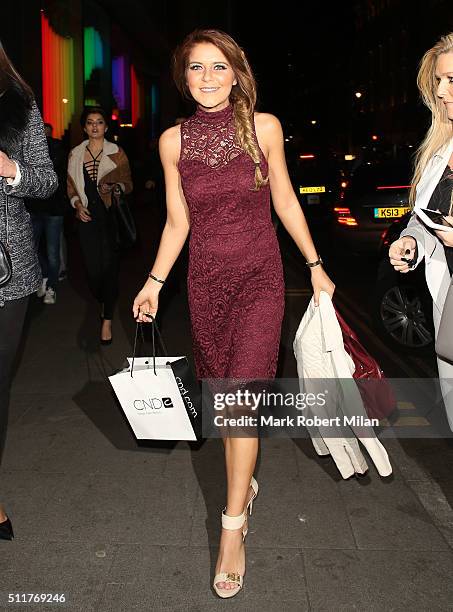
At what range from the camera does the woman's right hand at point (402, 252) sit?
316 cm

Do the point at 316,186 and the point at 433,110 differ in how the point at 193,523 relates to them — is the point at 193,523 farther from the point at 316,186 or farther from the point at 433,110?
the point at 316,186

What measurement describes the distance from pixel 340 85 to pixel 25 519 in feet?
278

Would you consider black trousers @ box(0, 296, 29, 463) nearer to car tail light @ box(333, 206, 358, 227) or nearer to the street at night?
the street at night

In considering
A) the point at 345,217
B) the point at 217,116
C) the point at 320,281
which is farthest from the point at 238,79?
the point at 345,217

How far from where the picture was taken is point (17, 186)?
3219 mm

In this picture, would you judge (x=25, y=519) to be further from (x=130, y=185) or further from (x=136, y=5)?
(x=136, y=5)

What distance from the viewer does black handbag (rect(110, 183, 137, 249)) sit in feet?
23.1

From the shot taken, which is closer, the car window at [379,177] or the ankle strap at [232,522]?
the ankle strap at [232,522]

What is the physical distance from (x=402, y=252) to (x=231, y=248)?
66cm

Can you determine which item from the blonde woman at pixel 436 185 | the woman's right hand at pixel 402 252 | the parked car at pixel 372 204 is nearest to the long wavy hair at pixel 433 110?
the blonde woman at pixel 436 185

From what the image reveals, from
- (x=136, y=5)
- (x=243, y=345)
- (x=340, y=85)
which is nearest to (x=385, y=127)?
(x=340, y=85)

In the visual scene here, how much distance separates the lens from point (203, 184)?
3.32 m

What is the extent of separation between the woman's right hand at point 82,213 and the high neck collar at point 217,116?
401cm

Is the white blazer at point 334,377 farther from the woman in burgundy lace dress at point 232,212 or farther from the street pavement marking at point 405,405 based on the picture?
the street pavement marking at point 405,405
